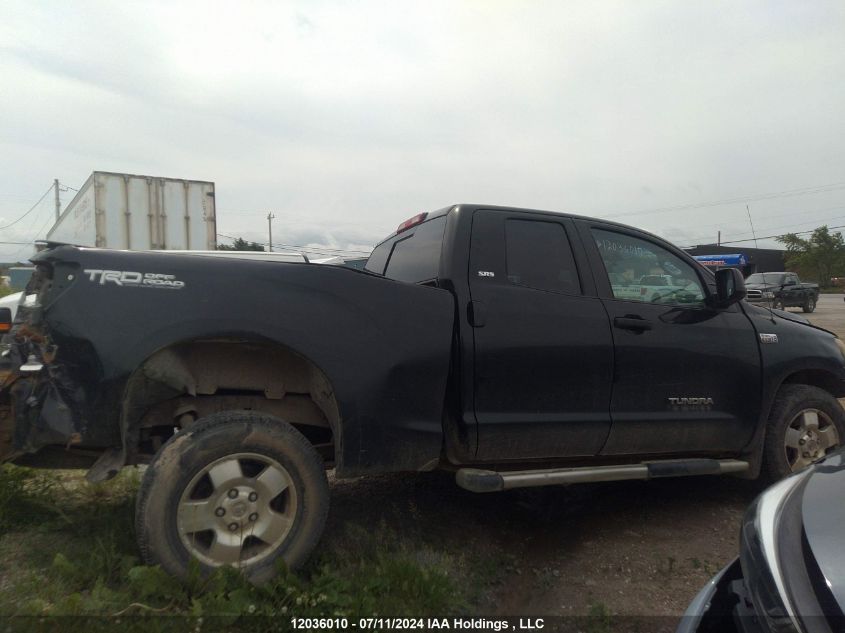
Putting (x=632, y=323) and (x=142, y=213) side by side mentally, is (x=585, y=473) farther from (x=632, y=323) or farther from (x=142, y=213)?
(x=142, y=213)

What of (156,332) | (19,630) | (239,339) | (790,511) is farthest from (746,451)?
(19,630)

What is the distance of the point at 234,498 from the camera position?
8.89 ft

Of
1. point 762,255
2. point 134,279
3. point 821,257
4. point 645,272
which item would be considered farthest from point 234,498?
point 762,255

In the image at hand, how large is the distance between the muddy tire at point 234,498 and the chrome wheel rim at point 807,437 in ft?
10.7

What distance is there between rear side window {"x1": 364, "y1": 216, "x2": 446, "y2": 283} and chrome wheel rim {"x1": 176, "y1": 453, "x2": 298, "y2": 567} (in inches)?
56.3

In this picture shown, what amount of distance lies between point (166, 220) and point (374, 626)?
382 inches

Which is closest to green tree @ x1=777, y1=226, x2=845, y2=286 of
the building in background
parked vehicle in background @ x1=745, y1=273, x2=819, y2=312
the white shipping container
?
the building in background

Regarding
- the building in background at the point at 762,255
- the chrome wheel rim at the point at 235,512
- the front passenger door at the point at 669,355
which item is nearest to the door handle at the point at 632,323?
the front passenger door at the point at 669,355

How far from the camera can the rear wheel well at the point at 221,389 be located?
2857 mm

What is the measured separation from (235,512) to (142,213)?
9103 millimetres

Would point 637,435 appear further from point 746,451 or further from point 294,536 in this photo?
point 294,536

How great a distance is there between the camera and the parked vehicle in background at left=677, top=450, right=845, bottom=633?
58.8 inches

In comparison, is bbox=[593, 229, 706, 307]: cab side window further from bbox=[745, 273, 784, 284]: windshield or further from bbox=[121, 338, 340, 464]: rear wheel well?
bbox=[745, 273, 784, 284]: windshield

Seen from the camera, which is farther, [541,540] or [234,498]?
[541,540]
